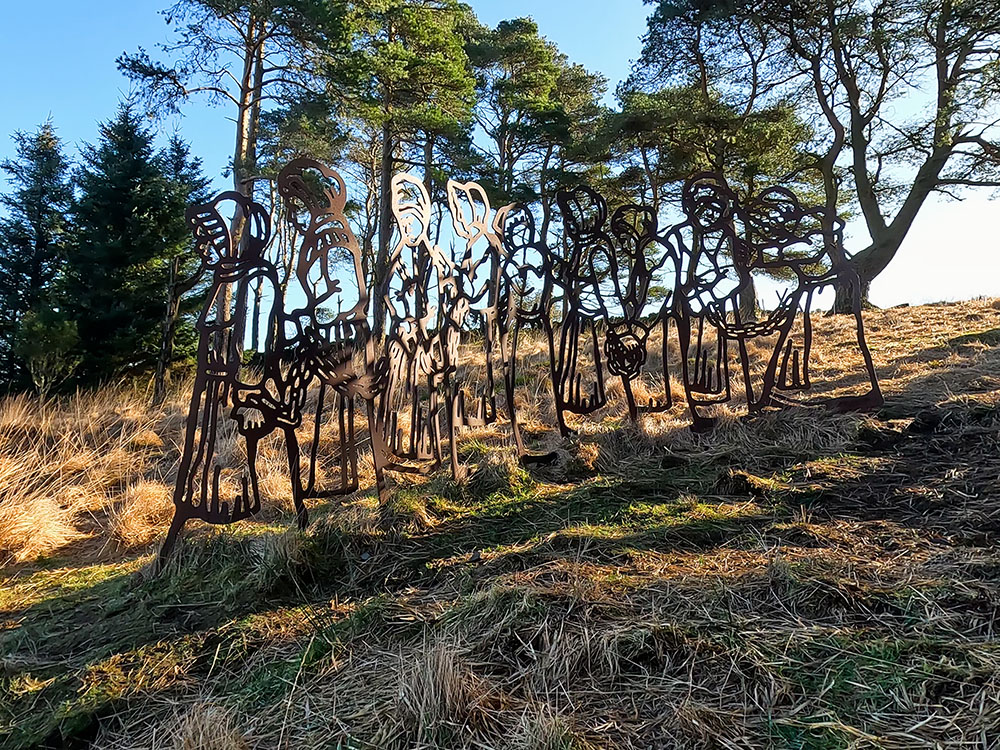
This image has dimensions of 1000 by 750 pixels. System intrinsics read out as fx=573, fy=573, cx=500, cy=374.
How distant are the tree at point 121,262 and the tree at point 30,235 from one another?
209cm

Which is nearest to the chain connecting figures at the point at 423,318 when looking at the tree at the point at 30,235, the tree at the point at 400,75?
the tree at the point at 400,75

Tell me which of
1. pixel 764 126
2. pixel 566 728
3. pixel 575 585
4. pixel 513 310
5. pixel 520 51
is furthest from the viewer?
pixel 520 51

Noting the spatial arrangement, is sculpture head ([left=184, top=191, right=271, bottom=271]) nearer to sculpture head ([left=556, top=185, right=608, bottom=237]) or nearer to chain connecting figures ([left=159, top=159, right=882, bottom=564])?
chain connecting figures ([left=159, top=159, right=882, bottom=564])

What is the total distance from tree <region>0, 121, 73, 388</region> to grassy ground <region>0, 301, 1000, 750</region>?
14.4 meters

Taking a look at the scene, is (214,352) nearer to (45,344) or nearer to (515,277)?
(515,277)

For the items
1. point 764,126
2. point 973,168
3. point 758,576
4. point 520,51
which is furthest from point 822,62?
point 758,576

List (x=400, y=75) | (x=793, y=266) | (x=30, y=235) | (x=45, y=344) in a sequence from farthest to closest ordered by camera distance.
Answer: (x=30, y=235) → (x=400, y=75) → (x=45, y=344) → (x=793, y=266)

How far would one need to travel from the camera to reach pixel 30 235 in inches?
676

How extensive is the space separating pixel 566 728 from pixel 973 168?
55.8 ft

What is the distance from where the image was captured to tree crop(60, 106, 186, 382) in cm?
1227

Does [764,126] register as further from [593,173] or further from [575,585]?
[575,585]

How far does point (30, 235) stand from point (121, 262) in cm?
754

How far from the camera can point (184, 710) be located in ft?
6.10

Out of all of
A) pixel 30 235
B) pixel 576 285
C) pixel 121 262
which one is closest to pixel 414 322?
pixel 576 285
